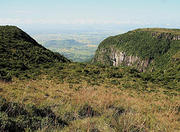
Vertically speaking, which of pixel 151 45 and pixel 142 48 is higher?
pixel 151 45

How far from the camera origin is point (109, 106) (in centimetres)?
601

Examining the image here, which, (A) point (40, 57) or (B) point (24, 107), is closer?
(B) point (24, 107)

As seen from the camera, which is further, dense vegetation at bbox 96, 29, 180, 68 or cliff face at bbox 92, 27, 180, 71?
cliff face at bbox 92, 27, 180, 71

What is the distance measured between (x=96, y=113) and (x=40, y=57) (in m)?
33.4

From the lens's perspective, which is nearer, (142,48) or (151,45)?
(151,45)

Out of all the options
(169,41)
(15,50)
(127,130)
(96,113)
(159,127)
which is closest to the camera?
(127,130)

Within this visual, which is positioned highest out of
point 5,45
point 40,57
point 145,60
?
point 5,45

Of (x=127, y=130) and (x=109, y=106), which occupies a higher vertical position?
(x=127, y=130)

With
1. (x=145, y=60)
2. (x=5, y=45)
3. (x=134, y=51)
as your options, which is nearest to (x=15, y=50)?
(x=5, y=45)

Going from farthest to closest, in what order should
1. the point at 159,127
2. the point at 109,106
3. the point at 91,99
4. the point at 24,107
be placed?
the point at 91,99 → the point at 109,106 → the point at 24,107 → the point at 159,127

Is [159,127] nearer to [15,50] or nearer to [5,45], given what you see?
[15,50]

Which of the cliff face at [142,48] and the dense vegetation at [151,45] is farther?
the cliff face at [142,48]

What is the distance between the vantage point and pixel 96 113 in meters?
5.38

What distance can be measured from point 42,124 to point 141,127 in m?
2.50
